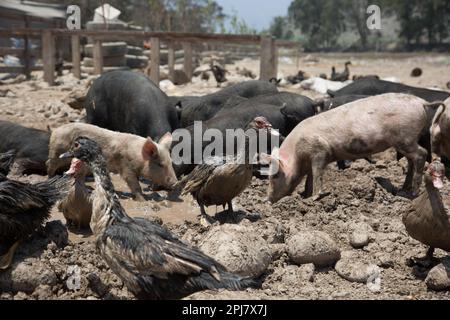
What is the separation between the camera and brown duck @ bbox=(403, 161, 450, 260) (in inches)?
173

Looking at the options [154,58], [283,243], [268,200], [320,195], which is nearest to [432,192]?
[283,243]

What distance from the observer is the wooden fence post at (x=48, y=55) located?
16.1m

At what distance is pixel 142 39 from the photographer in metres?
14.9

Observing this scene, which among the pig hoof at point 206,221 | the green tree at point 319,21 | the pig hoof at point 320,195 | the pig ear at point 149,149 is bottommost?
the pig hoof at point 206,221

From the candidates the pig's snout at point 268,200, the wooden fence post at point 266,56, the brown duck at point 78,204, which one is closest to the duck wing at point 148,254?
the brown duck at point 78,204

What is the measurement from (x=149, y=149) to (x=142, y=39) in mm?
8808

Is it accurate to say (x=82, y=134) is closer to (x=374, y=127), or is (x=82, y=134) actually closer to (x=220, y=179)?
(x=220, y=179)

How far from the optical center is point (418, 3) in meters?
45.3

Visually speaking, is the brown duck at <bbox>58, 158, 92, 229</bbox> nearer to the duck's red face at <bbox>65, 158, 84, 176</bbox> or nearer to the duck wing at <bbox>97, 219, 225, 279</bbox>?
the duck's red face at <bbox>65, 158, 84, 176</bbox>

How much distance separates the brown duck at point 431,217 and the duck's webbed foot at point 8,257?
2.94m

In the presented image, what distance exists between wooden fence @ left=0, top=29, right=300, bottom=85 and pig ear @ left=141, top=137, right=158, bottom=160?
6665mm

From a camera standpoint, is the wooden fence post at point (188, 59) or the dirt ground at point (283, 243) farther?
the wooden fence post at point (188, 59)

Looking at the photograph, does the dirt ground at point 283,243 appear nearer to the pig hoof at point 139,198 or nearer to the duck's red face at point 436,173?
the pig hoof at point 139,198
